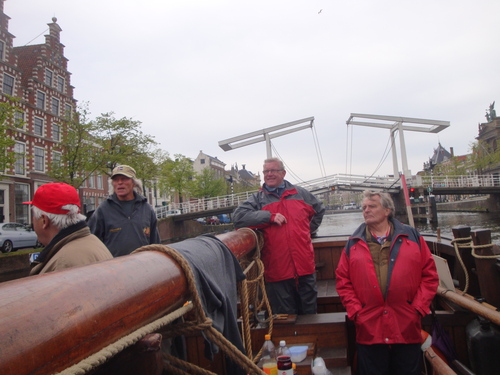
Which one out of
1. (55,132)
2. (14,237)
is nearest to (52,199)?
(14,237)

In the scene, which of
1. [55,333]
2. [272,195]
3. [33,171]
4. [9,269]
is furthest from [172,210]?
[55,333]

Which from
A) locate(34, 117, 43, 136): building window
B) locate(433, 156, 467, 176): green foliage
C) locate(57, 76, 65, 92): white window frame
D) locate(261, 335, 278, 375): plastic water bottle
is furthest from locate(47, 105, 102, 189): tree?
locate(433, 156, 467, 176): green foliage

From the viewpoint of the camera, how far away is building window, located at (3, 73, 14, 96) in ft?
67.2

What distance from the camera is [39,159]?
869 inches

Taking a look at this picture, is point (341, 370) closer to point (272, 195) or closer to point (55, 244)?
point (272, 195)

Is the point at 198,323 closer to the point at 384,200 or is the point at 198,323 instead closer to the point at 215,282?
the point at 215,282

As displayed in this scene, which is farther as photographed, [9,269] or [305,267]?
[9,269]

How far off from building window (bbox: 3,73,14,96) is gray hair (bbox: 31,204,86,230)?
75.9 ft

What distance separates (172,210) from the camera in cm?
3109

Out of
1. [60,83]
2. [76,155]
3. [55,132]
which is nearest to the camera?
[76,155]

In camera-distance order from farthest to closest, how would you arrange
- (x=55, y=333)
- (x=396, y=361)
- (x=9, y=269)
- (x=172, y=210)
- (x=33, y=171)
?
(x=172, y=210) < (x=33, y=171) < (x=9, y=269) < (x=396, y=361) < (x=55, y=333)

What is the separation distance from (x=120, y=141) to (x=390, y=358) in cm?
1973

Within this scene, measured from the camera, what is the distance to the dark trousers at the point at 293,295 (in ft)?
8.57

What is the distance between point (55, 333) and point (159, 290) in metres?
0.29
